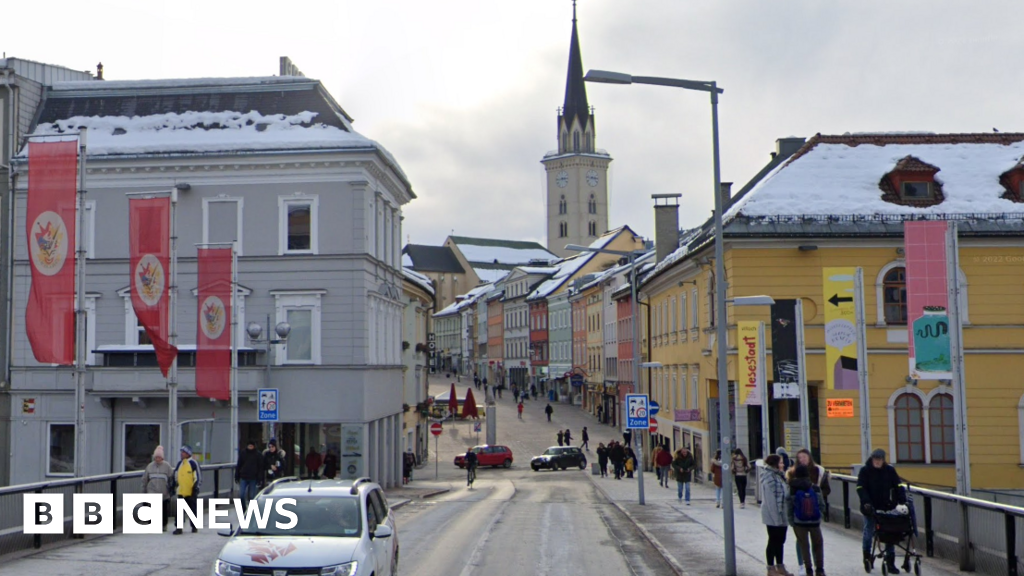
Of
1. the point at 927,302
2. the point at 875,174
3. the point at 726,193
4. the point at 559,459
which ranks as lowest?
the point at 559,459

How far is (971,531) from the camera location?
15430 mm

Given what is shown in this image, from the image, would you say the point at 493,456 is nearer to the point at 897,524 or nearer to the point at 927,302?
the point at 927,302

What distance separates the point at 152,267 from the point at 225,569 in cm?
1415

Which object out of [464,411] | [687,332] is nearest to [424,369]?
[464,411]

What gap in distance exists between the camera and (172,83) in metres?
42.3

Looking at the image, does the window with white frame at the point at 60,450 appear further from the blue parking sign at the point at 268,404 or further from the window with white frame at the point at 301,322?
the blue parking sign at the point at 268,404

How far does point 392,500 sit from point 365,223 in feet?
32.2

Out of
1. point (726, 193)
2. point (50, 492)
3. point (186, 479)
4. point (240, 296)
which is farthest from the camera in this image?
point (726, 193)

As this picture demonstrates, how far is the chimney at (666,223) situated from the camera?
2201 inches

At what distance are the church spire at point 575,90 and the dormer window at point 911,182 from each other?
133635 mm

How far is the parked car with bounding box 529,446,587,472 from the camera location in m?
58.7

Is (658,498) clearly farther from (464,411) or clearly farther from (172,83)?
(464,411)

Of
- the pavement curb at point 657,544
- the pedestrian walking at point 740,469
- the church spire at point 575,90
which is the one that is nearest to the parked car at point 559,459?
the pavement curb at point 657,544

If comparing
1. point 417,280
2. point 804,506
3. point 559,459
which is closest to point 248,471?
point 804,506
